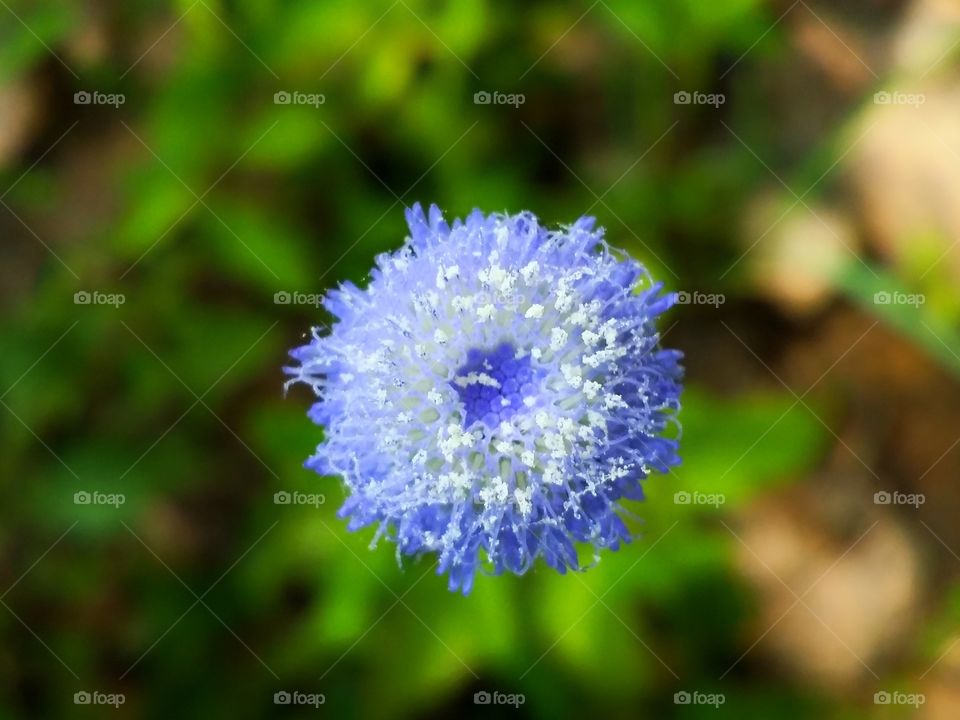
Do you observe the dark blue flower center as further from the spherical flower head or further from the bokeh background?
the bokeh background

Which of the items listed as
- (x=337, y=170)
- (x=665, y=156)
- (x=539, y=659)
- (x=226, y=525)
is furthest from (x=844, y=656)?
(x=337, y=170)

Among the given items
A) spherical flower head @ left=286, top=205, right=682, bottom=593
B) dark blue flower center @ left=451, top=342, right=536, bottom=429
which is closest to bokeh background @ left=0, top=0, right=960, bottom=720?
spherical flower head @ left=286, top=205, right=682, bottom=593

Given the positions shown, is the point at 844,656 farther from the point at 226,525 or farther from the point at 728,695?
the point at 226,525

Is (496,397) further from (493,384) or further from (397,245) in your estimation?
(397,245)

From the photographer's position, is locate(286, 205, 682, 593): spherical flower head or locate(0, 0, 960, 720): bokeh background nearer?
locate(286, 205, 682, 593): spherical flower head

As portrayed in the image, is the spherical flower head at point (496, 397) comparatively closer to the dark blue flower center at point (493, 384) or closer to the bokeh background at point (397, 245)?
the dark blue flower center at point (493, 384)
